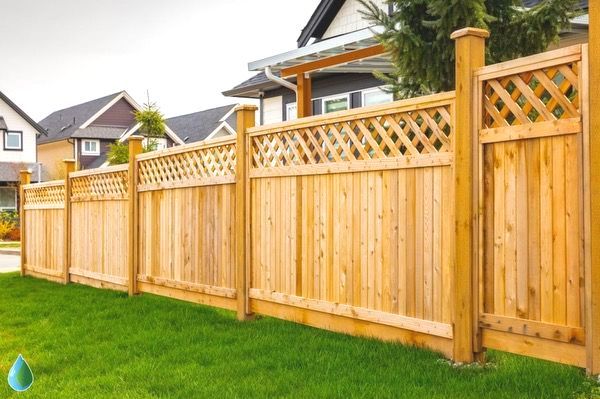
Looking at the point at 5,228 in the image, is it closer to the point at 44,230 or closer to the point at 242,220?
the point at 44,230

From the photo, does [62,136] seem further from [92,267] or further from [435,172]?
[435,172]

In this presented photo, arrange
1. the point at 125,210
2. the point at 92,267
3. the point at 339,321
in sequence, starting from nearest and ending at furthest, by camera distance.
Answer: the point at 339,321 → the point at 125,210 → the point at 92,267

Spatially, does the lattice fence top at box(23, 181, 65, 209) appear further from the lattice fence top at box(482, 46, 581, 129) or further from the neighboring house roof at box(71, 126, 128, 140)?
the neighboring house roof at box(71, 126, 128, 140)

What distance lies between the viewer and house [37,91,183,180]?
122ft

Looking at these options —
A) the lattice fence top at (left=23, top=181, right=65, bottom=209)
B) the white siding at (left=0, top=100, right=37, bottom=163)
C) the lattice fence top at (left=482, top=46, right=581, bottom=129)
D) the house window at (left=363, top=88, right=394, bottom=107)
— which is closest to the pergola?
the house window at (left=363, top=88, right=394, bottom=107)

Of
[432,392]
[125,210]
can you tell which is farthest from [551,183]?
[125,210]

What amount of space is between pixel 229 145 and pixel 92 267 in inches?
142

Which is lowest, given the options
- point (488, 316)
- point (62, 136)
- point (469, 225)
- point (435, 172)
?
point (488, 316)

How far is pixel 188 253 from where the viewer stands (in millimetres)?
7090

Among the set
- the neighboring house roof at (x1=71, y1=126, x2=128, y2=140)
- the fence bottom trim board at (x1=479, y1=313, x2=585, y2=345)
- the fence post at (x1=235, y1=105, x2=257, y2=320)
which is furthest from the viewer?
the neighboring house roof at (x1=71, y1=126, x2=128, y2=140)

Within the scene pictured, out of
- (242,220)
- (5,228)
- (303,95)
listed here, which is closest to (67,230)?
(303,95)

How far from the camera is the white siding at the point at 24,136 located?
35.2 meters

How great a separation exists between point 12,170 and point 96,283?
27.6 metres

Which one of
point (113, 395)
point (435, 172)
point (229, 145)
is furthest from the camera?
point (229, 145)
